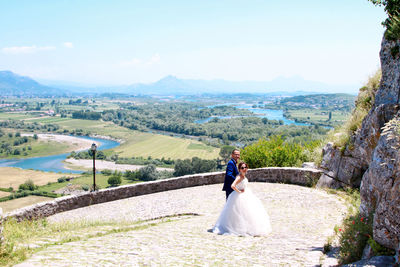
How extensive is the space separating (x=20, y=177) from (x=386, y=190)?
237 feet

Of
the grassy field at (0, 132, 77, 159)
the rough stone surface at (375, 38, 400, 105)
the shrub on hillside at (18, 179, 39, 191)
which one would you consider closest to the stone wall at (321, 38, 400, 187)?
the rough stone surface at (375, 38, 400, 105)

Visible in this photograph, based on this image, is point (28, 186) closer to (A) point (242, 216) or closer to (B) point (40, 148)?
(B) point (40, 148)

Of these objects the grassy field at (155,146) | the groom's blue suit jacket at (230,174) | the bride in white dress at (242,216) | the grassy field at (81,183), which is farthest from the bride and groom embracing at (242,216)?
the grassy field at (155,146)

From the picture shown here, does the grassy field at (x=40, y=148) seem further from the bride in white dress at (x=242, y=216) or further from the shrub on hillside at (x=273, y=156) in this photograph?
the bride in white dress at (x=242, y=216)

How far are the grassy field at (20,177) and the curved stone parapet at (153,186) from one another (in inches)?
2101

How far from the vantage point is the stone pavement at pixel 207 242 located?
207 inches

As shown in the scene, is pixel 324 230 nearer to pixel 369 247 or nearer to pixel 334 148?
pixel 369 247

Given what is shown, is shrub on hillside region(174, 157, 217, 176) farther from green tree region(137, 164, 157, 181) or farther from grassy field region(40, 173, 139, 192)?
grassy field region(40, 173, 139, 192)

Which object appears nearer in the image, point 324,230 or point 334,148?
point 324,230

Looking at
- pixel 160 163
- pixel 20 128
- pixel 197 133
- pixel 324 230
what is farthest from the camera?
pixel 20 128

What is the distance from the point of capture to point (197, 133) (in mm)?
132125

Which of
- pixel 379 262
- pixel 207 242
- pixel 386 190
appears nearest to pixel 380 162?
pixel 386 190

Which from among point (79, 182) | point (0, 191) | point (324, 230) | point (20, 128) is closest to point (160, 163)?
point (79, 182)

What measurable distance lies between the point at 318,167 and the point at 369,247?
8583mm
